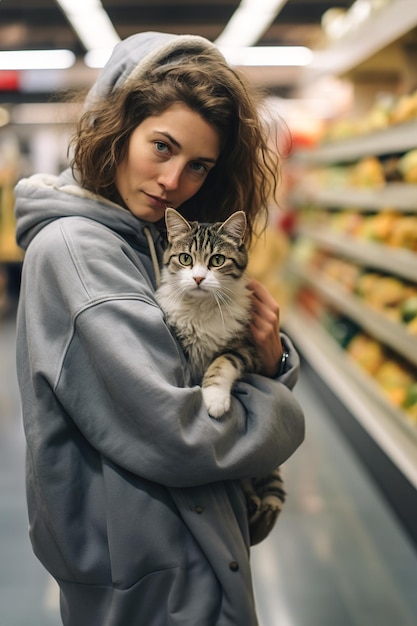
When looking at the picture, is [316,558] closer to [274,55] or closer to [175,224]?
[175,224]

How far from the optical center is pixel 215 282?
155cm

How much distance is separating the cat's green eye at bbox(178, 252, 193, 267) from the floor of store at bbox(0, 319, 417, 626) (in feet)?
5.36

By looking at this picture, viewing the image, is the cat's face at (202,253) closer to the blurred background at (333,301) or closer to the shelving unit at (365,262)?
the blurred background at (333,301)

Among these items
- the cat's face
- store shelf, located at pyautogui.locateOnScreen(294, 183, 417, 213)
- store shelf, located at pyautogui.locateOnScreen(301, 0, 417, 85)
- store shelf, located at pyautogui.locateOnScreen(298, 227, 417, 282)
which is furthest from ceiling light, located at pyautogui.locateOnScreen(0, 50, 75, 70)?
the cat's face

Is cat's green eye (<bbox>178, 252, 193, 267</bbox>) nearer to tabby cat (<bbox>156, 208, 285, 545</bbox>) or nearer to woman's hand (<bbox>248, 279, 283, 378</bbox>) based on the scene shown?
tabby cat (<bbox>156, 208, 285, 545</bbox>)

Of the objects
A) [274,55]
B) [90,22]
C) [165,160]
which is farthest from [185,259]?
[274,55]

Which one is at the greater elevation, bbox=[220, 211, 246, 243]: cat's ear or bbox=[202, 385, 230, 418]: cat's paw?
bbox=[220, 211, 246, 243]: cat's ear

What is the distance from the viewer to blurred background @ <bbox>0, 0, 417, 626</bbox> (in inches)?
107

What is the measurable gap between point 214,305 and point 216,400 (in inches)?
12.7

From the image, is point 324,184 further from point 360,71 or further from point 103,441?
point 103,441

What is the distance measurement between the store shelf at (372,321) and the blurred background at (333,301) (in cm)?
2

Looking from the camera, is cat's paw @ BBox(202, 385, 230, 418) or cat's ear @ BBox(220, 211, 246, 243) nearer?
cat's paw @ BBox(202, 385, 230, 418)

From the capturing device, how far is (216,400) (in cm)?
136


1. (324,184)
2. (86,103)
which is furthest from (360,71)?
(86,103)
